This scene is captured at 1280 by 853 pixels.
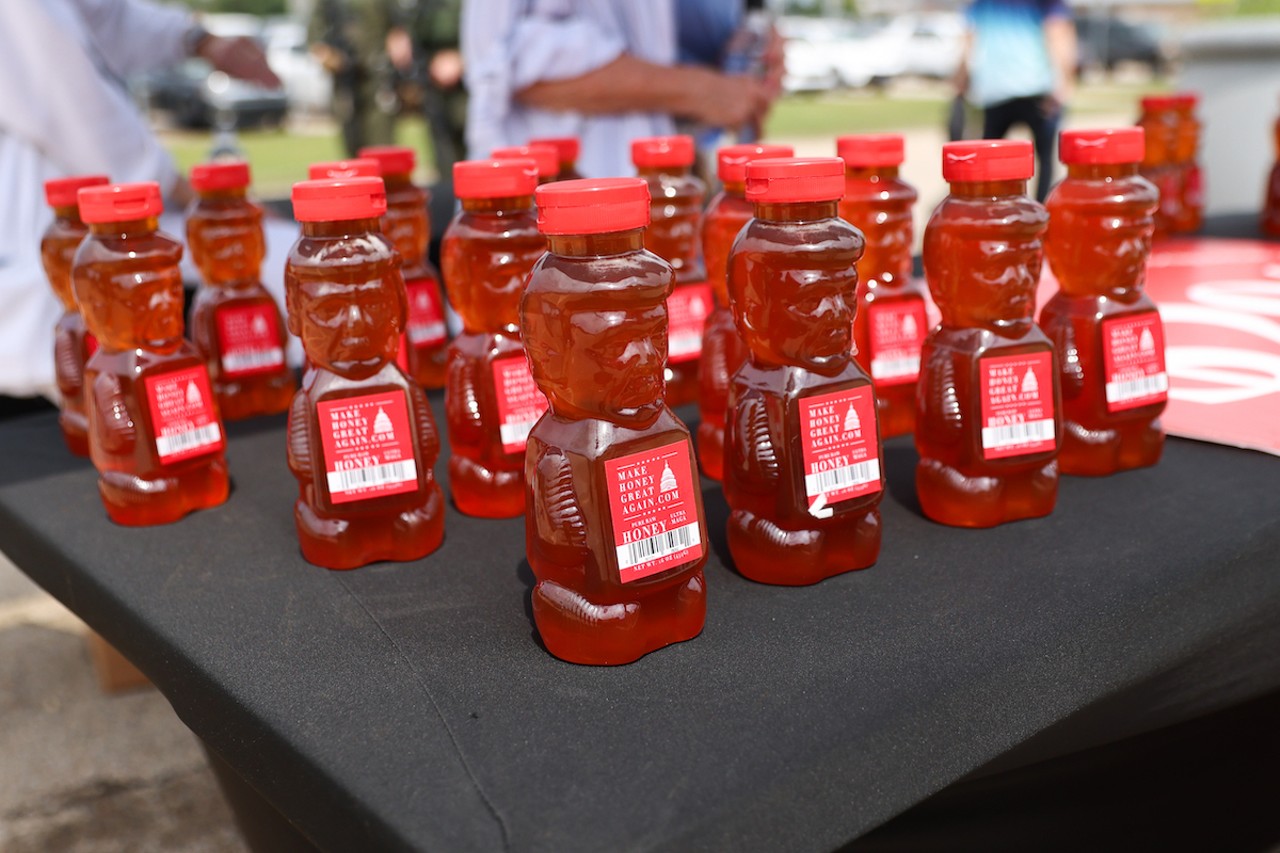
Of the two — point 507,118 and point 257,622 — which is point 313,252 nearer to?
point 257,622

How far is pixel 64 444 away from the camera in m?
1.63

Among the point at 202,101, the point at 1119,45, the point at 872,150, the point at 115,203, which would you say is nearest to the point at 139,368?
the point at 115,203

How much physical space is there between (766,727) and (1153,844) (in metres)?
0.72

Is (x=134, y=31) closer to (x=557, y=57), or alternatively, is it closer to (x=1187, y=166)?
(x=557, y=57)

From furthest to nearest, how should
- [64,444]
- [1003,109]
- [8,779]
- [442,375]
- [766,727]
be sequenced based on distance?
1. [1003,109]
2. [8,779]
3. [442,375]
4. [64,444]
5. [766,727]

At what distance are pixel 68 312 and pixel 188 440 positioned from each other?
42 cm

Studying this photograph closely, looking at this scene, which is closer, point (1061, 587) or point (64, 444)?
point (1061, 587)

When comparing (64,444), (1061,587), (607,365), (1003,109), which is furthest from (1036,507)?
(1003,109)

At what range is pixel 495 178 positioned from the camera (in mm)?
1210

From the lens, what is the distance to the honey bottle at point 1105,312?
4.25 ft

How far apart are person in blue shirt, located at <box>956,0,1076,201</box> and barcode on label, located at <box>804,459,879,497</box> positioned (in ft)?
11.6

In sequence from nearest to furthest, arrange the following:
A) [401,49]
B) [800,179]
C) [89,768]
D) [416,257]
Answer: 1. [800,179]
2. [416,257]
3. [89,768]
4. [401,49]

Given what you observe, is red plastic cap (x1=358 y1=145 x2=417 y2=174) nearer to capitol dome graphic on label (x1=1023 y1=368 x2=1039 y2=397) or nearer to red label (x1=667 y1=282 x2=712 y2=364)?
red label (x1=667 y1=282 x2=712 y2=364)

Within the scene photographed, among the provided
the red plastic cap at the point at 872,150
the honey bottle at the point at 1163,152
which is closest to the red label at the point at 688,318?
the red plastic cap at the point at 872,150
